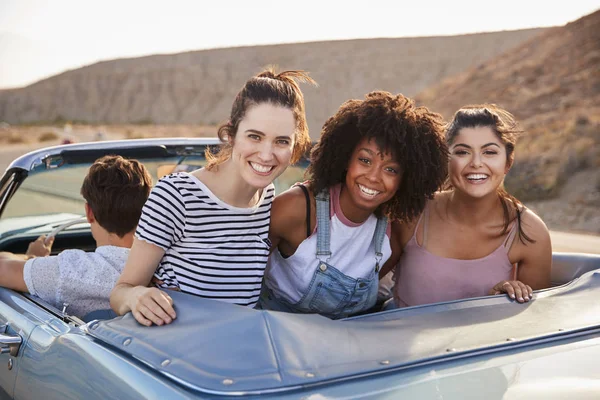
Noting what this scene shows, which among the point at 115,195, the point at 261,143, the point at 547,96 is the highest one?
the point at 547,96

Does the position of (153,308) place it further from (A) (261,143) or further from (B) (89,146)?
(B) (89,146)

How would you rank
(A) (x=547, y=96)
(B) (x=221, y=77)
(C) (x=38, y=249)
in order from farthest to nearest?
1. (B) (x=221, y=77)
2. (A) (x=547, y=96)
3. (C) (x=38, y=249)

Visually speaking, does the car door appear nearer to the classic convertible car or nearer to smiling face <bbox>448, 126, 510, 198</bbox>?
the classic convertible car

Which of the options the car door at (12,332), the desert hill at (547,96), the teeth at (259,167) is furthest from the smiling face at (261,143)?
the desert hill at (547,96)

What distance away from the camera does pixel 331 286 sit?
2.58 metres

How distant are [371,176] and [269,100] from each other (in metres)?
0.44

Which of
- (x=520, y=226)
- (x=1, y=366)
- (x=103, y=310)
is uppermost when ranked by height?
(x=520, y=226)

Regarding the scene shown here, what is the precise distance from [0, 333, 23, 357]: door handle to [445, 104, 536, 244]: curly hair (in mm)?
1766

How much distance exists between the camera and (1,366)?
245 cm

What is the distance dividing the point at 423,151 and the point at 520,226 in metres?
0.58

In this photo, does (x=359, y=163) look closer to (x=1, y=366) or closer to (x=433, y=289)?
(x=433, y=289)

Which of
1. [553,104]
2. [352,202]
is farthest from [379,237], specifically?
[553,104]

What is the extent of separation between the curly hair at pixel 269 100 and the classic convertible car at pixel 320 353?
0.78 meters

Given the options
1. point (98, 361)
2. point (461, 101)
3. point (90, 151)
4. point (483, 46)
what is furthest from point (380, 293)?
point (483, 46)
